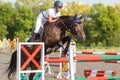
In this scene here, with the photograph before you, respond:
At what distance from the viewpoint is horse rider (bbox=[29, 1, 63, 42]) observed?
8719 millimetres

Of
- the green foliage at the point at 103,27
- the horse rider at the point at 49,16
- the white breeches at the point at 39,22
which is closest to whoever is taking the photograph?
the horse rider at the point at 49,16

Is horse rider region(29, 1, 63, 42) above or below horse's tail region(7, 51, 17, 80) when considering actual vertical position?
above

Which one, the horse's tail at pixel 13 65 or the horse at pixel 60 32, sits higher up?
the horse at pixel 60 32

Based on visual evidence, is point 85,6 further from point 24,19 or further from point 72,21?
point 72,21

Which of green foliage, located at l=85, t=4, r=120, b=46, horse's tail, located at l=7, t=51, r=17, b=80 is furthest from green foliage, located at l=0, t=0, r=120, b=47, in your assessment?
horse's tail, located at l=7, t=51, r=17, b=80

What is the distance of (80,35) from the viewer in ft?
27.6

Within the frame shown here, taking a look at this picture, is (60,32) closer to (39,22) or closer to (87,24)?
(39,22)

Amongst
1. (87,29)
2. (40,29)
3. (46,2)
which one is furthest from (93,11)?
(40,29)

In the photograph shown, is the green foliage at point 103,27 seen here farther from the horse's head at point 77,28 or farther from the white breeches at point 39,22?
the horse's head at point 77,28

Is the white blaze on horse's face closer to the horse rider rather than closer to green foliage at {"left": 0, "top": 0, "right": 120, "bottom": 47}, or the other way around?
the horse rider

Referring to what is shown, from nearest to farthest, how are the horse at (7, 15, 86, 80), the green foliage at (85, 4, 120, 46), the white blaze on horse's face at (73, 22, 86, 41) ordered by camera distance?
the white blaze on horse's face at (73, 22, 86, 41) → the horse at (7, 15, 86, 80) → the green foliage at (85, 4, 120, 46)

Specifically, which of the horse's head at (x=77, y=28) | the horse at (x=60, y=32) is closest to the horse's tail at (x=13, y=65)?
the horse at (x=60, y=32)

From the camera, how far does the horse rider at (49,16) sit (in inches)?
343

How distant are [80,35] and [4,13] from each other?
177ft
